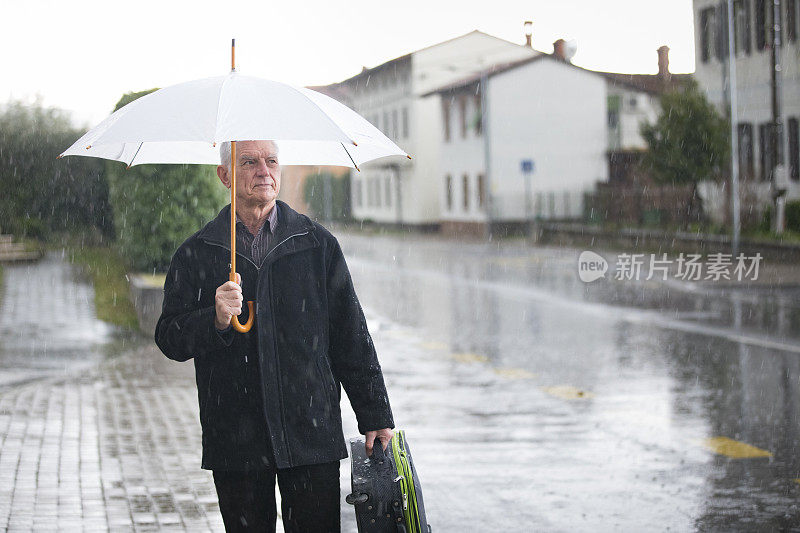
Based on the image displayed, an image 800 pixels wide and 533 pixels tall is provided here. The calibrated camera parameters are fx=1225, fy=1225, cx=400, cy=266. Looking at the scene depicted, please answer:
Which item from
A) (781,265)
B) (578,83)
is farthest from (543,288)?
(578,83)

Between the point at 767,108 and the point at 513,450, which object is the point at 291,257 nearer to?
the point at 513,450

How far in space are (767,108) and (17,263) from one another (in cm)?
1971

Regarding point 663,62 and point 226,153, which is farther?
point 663,62

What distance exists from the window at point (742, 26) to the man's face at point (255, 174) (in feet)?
104

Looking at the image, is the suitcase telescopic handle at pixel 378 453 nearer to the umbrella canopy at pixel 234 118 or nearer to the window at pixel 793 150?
the umbrella canopy at pixel 234 118

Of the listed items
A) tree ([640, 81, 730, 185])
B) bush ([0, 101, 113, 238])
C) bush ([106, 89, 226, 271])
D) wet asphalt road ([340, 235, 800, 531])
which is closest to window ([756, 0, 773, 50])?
tree ([640, 81, 730, 185])

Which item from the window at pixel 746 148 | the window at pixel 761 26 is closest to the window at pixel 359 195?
the window at pixel 746 148

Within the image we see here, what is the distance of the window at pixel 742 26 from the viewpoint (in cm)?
3366

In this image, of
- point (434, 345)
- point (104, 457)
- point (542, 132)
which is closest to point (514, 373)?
point (434, 345)

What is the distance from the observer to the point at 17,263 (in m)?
29.2

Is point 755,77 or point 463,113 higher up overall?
point 463,113

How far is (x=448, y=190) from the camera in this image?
54.7 metres

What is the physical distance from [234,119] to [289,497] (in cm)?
123

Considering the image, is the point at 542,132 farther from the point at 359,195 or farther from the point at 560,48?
the point at 359,195
